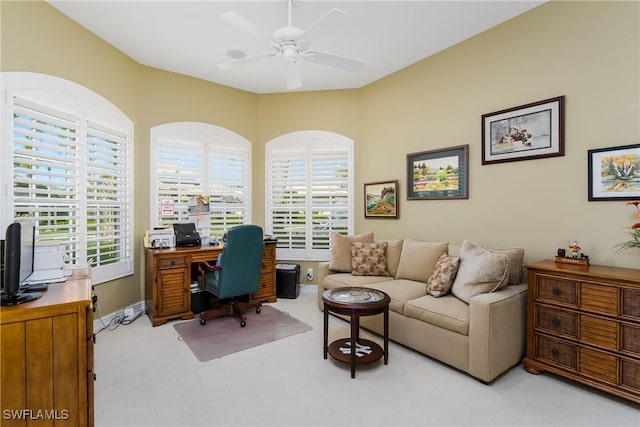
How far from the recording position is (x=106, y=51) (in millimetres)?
3508

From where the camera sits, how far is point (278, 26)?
315 cm

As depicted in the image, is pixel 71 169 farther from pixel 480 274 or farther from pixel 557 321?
pixel 557 321

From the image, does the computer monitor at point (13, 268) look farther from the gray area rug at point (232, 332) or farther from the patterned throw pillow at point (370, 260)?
the patterned throw pillow at point (370, 260)

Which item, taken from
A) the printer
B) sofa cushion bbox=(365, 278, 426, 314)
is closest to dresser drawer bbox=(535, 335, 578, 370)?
sofa cushion bbox=(365, 278, 426, 314)

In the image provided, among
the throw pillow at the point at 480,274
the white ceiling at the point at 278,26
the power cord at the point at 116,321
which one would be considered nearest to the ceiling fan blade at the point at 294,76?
the white ceiling at the point at 278,26

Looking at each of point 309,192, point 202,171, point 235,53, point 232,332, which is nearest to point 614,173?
point 309,192

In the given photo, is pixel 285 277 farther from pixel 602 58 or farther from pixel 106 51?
pixel 602 58

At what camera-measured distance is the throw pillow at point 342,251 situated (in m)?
4.01

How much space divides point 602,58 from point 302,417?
11.9ft

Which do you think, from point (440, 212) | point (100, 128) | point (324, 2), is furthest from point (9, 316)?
point (440, 212)

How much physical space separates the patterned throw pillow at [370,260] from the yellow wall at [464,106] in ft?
1.84

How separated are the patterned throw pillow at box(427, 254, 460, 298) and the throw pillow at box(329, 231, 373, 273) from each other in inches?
47.8

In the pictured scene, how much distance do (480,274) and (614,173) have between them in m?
1.31

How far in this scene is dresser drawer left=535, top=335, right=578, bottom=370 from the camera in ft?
7.60
